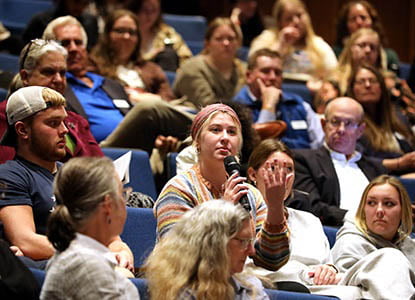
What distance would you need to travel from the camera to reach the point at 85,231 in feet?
5.89

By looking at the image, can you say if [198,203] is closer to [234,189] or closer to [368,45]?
[234,189]

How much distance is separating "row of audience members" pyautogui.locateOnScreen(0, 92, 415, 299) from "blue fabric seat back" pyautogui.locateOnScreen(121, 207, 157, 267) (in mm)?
→ 200

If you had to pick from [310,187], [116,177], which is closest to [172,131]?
[310,187]

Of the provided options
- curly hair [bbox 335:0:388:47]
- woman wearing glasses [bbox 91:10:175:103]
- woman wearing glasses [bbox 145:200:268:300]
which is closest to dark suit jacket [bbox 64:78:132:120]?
woman wearing glasses [bbox 91:10:175:103]

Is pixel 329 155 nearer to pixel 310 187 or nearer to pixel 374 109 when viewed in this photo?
pixel 310 187

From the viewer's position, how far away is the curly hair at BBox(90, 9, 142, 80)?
404 centimetres

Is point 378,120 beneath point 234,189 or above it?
beneath

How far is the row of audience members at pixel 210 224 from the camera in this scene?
179 cm

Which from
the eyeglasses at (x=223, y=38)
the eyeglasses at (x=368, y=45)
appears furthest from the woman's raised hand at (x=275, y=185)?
the eyeglasses at (x=368, y=45)

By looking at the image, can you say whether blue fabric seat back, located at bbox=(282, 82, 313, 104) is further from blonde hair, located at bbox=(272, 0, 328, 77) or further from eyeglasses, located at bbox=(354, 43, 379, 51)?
eyeglasses, located at bbox=(354, 43, 379, 51)

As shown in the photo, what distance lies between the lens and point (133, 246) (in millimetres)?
2676

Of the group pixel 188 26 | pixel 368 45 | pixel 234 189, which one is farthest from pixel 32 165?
pixel 188 26

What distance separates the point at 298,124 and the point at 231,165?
5.52 ft

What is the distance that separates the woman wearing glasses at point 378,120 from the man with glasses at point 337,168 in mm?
256
